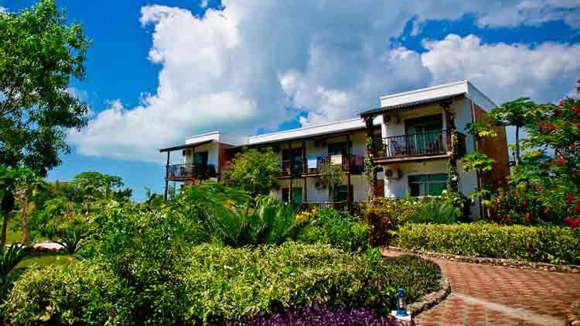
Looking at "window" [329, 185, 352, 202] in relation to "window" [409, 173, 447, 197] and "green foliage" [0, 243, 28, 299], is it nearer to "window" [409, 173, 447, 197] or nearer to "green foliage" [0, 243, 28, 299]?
"window" [409, 173, 447, 197]

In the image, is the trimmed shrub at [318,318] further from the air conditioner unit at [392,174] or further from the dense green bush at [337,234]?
the air conditioner unit at [392,174]

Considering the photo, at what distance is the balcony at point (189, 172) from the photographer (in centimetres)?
2727

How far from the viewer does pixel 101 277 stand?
349 cm

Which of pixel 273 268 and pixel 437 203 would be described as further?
pixel 437 203

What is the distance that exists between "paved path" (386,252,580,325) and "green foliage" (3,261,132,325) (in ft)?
13.0

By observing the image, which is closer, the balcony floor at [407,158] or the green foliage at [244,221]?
the green foliage at [244,221]

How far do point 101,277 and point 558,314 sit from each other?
6.26 m

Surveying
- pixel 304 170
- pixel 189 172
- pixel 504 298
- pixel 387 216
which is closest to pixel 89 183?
pixel 189 172

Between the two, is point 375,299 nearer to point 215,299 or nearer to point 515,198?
point 215,299

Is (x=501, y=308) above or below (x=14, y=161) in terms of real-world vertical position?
below

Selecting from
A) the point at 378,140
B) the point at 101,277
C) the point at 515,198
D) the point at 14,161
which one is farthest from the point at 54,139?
the point at 515,198

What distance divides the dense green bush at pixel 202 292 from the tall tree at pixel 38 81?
35.0 feet

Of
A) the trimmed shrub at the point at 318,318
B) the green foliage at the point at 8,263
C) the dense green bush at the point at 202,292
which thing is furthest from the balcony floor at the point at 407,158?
the green foliage at the point at 8,263

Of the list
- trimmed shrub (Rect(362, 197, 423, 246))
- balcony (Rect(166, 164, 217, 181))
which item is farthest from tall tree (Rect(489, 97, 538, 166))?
balcony (Rect(166, 164, 217, 181))
